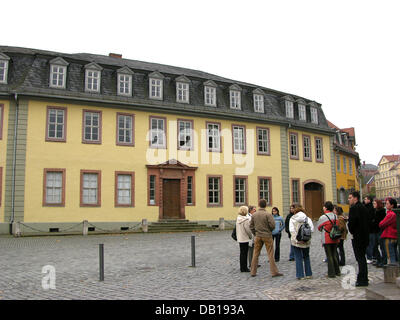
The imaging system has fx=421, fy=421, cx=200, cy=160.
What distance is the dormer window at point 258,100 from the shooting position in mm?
27703

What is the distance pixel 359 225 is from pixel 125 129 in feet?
57.5

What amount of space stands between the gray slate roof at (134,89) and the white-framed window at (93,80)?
0.27 m

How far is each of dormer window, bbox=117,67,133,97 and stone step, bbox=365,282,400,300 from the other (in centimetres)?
1902

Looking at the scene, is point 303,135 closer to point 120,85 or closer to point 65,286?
point 120,85

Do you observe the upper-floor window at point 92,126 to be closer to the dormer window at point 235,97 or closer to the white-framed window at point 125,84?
the white-framed window at point 125,84

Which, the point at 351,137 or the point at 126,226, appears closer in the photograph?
the point at 126,226

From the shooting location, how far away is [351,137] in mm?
43250

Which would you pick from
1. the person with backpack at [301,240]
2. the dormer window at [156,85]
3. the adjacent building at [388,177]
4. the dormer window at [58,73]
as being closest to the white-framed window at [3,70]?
the dormer window at [58,73]

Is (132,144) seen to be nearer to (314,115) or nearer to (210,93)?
(210,93)

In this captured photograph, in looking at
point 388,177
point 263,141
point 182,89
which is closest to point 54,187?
point 182,89

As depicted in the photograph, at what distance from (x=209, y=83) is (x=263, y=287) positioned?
1959 centimetres

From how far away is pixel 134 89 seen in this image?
23.8 meters
